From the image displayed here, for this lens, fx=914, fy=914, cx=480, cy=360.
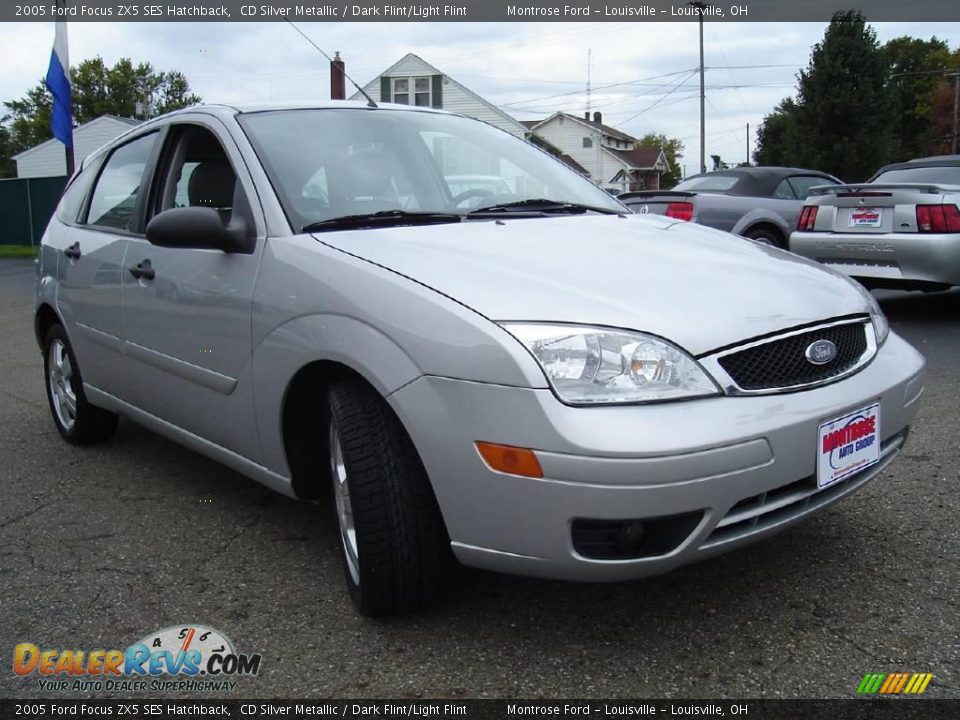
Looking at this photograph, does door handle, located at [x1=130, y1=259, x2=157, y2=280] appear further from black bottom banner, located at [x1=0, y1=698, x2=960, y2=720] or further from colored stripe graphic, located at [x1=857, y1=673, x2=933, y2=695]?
colored stripe graphic, located at [x1=857, y1=673, x2=933, y2=695]

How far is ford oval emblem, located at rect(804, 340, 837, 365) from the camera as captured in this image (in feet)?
7.99

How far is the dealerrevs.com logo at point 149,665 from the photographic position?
2338 mm

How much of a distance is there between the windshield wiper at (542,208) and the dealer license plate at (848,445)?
134cm

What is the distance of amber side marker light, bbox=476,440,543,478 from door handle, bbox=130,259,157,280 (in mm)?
1851

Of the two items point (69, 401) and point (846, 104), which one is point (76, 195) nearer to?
point (69, 401)

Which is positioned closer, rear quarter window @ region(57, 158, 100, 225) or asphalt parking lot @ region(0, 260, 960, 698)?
asphalt parking lot @ region(0, 260, 960, 698)

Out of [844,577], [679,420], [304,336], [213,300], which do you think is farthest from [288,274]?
[844,577]

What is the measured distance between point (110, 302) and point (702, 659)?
2779 millimetres

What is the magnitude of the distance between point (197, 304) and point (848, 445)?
2.13 m

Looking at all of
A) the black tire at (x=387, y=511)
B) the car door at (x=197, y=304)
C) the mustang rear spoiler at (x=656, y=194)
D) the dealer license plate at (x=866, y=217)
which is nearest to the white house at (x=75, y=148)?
the mustang rear spoiler at (x=656, y=194)

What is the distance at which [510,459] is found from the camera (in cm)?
214

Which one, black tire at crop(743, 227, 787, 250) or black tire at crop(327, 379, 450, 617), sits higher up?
black tire at crop(743, 227, 787, 250)

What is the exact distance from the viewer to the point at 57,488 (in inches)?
156

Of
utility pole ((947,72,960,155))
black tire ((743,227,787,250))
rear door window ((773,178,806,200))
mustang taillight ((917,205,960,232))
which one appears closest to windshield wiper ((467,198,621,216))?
mustang taillight ((917,205,960,232))
